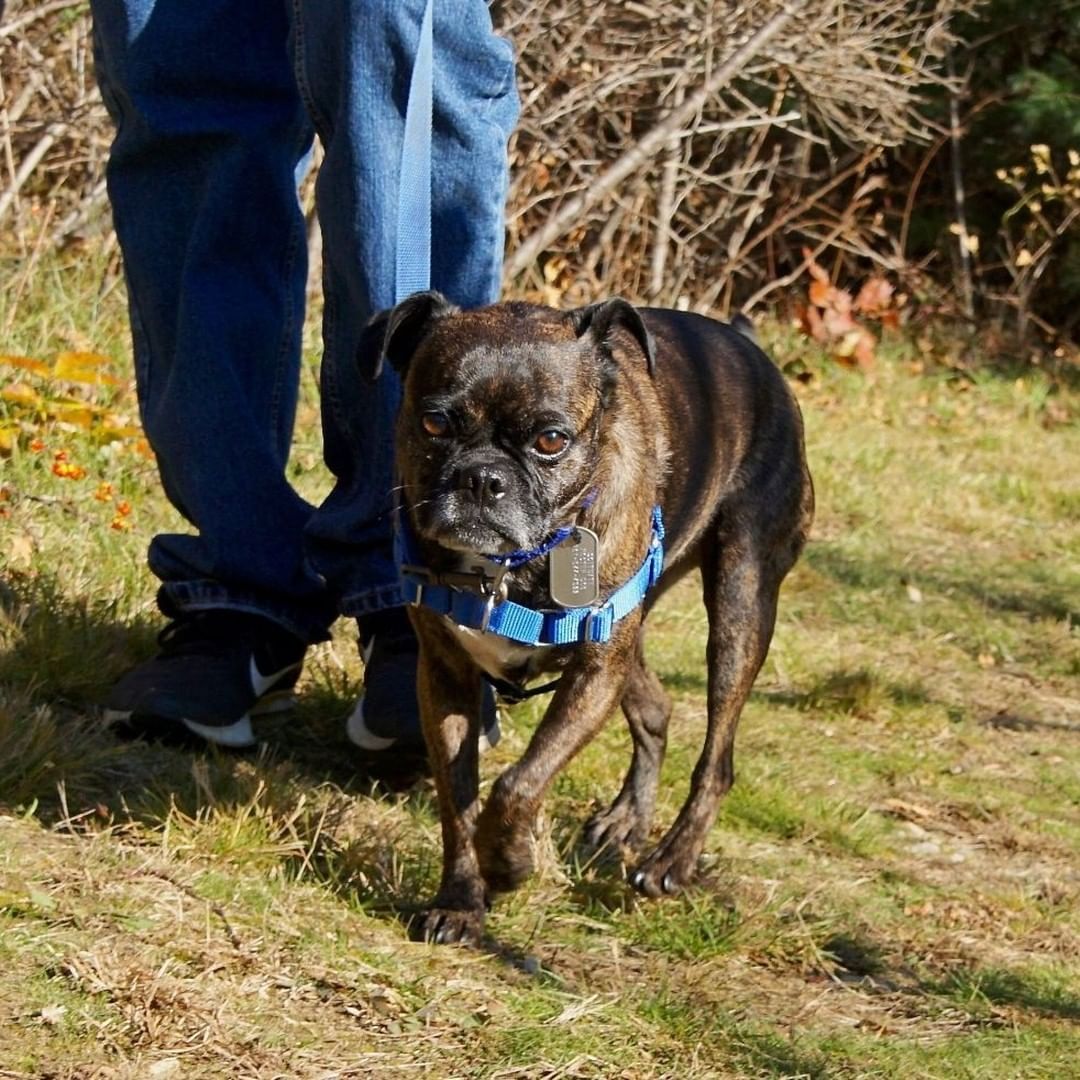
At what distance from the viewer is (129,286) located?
165 inches

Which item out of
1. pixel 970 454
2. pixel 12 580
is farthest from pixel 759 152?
pixel 12 580

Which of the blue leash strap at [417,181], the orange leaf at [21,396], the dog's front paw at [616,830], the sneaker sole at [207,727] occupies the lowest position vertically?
the dog's front paw at [616,830]

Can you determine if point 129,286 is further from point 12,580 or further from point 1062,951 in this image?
point 1062,951

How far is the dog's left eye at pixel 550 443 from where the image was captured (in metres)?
3.34

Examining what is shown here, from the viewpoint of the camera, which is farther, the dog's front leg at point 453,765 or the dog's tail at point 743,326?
the dog's tail at point 743,326

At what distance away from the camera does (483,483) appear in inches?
128

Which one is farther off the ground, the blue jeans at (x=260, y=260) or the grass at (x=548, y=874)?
the blue jeans at (x=260, y=260)

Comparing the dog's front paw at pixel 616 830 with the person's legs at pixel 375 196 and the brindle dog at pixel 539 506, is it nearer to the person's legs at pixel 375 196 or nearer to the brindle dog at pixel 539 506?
the brindle dog at pixel 539 506

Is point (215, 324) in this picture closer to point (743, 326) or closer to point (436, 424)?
point (436, 424)

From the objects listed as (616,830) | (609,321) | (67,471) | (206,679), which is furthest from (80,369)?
(609,321)

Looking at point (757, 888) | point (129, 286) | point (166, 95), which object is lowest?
point (757, 888)

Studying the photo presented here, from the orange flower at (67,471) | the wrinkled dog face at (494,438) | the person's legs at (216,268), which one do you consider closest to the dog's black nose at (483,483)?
the wrinkled dog face at (494,438)

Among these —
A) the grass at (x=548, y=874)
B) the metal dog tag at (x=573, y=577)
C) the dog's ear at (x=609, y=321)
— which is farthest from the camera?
the dog's ear at (x=609, y=321)

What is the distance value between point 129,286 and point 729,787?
1.81 meters
